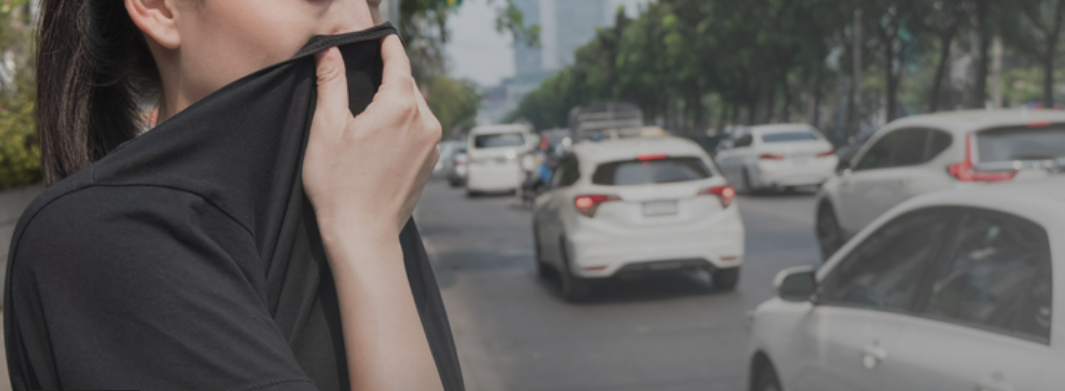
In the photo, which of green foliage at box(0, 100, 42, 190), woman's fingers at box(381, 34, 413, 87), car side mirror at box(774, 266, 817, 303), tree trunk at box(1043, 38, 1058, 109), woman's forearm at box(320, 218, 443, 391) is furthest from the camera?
tree trunk at box(1043, 38, 1058, 109)

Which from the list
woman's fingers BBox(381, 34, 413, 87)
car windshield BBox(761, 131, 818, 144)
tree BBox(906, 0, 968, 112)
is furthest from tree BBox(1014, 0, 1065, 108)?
woman's fingers BBox(381, 34, 413, 87)

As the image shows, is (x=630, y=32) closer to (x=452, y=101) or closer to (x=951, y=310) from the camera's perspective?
(x=452, y=101)

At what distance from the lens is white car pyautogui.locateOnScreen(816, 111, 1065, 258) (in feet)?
30.4

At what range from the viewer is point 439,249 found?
1561cm

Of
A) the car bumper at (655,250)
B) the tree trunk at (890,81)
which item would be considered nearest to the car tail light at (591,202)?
the car bumper at (655,250)

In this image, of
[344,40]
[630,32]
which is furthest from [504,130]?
[630,32]

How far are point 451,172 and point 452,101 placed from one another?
71.4 meters

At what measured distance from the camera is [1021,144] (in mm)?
9406

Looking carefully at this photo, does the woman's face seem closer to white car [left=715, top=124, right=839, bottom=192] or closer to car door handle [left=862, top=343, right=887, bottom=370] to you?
car door handle [left=862, top=343, right=887, bottom=370]

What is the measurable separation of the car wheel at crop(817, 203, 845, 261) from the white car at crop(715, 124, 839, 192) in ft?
31.8

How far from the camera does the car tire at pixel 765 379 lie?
4.68m

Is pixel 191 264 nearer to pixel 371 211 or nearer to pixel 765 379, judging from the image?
pixel 371 211

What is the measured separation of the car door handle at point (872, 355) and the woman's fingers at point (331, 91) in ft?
8.89

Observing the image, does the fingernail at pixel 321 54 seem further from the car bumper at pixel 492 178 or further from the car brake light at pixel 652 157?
the car bumper at pixel 492 178
